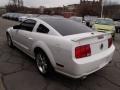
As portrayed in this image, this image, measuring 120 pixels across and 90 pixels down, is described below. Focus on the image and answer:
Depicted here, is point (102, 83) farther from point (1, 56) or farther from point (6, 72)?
point (1, 56)

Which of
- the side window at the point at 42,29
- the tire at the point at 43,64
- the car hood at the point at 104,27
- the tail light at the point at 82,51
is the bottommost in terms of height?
the tire at the point at 43,64

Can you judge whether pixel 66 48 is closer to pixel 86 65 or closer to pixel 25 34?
pixel 86 65

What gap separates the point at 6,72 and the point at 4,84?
648mm

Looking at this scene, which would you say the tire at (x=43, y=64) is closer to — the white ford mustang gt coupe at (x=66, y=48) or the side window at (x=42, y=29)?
the white ford mustang gt coupe at (x=66, y=48)

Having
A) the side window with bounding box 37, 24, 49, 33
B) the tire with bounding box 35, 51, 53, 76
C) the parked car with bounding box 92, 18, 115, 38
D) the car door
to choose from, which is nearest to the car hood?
the parked car with bounding box 92, 18, 115, 38

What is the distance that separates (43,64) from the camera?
13.1 ft

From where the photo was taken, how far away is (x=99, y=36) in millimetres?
3555

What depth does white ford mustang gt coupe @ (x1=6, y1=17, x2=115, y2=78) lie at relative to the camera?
311 cm

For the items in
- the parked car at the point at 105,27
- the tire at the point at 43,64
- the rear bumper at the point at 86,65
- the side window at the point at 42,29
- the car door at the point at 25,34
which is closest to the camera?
the rear bumper at the point at 86,65

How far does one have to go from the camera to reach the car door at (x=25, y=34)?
14.9 ft

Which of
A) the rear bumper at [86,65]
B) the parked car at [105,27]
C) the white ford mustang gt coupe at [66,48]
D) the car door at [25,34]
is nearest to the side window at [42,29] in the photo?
the white ford mustang gt coupe at [66,48]

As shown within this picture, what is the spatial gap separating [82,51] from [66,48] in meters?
0.33

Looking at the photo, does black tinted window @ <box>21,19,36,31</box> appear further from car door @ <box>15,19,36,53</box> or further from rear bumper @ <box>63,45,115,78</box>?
rear bumper @ <box>63,45,115,78</box>

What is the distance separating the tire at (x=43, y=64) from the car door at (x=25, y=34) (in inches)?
21.6
